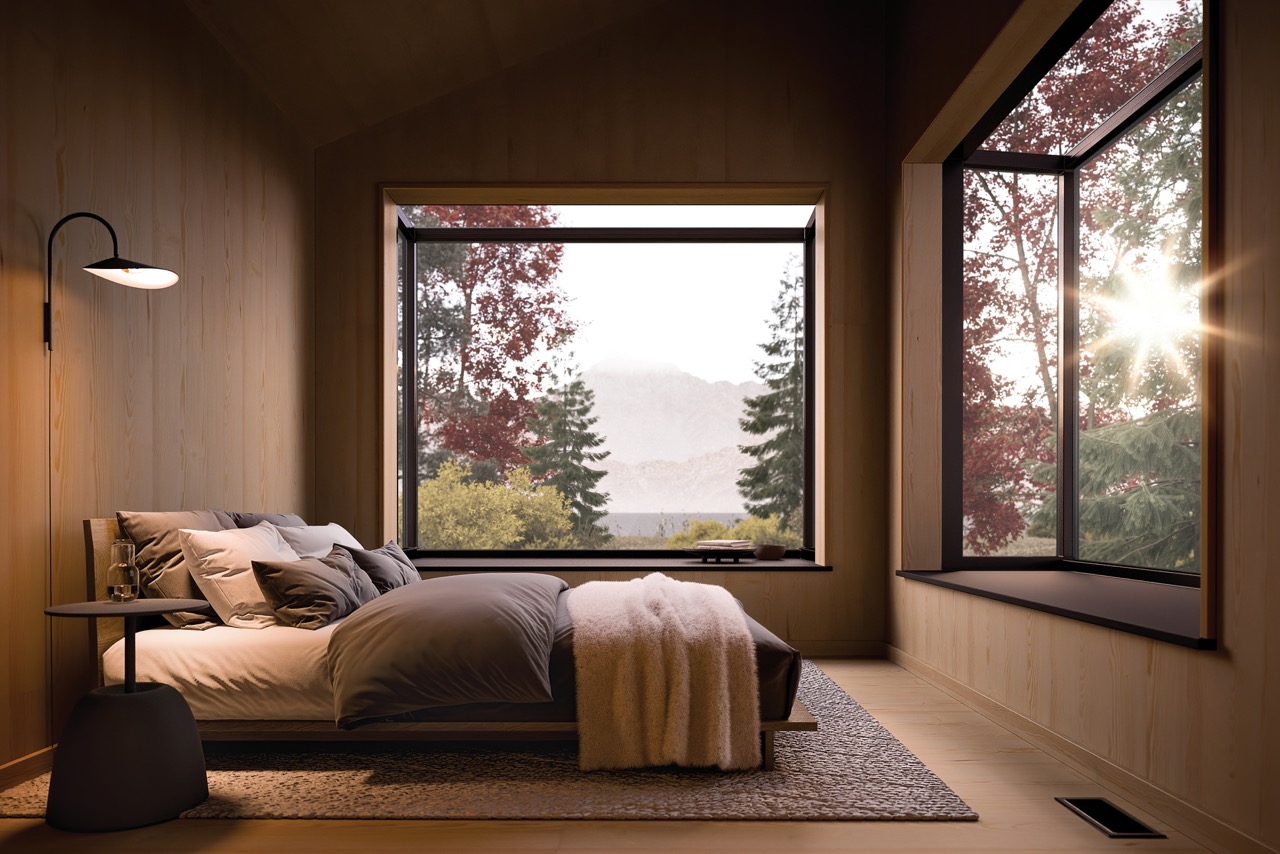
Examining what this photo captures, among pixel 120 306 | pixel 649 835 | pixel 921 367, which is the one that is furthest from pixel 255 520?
pixel 921 367

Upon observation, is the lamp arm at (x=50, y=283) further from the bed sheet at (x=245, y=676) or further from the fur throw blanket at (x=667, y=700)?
the fur throw blanket at (x=667, y=700)

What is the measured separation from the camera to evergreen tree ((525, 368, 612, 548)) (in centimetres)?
721

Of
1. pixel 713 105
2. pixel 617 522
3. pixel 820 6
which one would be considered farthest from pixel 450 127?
pixel 617 522

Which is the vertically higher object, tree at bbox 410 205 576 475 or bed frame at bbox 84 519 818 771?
tree at bbox 410 205 576 475

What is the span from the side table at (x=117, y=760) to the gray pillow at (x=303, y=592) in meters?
0.59

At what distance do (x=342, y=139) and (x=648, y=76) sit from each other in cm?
186

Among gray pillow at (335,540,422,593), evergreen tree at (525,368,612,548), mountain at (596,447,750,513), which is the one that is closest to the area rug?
gray pillow at (335,540,422,593)

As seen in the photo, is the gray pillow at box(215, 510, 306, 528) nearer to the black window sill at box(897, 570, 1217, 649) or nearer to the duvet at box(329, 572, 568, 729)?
the duvet at box(329, 572, 568, 729)

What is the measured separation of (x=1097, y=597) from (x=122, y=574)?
3.44 metres

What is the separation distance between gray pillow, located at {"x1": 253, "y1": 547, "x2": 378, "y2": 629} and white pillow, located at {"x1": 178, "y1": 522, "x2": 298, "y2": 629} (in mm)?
61

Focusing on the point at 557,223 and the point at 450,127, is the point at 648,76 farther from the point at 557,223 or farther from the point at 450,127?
the point at 557,223

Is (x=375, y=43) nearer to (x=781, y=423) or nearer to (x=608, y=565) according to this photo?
(x=608, y=565)

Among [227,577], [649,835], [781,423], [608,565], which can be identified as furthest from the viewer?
[781,423]

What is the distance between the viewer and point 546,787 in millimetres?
3008
